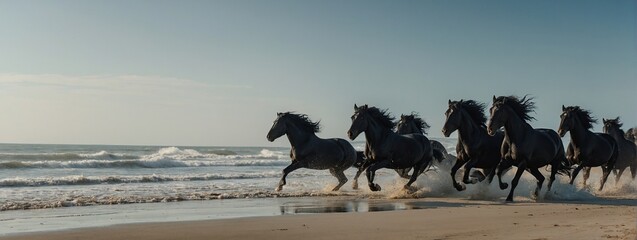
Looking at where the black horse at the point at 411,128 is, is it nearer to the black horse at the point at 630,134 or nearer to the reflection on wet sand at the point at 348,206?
the reflection on wet sand at the point at 348,206

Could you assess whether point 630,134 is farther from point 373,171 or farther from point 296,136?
point 296,136

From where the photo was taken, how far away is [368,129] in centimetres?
1522

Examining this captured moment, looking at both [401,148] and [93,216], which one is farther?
[401,148]

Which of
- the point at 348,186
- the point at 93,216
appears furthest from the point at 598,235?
the point at 348,186

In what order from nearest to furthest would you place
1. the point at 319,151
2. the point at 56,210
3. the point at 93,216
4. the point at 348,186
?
1. the point at 93,216
2. the point at 56,210
3. the point at 319,151
4. the point at 348,186

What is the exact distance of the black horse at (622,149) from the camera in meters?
19.5

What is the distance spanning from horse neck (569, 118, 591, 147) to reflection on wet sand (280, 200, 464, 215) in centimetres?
530

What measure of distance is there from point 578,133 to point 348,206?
7.11 metres

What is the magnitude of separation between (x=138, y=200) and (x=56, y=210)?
2.26 meters

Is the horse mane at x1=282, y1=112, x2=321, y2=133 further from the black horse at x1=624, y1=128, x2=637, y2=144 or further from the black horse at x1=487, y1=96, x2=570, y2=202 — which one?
the black horse at x1=624, y1=128, x2=637, y2=144

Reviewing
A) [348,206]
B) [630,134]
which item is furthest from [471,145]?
[630,134]

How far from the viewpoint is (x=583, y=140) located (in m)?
16.7

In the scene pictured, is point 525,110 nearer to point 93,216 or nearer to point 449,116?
point 449,116

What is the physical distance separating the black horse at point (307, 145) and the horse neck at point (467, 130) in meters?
3.50
